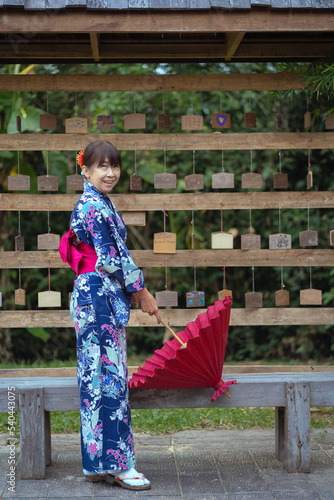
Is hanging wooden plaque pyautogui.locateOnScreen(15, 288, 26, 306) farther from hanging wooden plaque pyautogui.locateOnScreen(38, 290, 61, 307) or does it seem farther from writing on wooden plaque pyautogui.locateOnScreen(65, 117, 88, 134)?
writing on wooden plaque pyautogui.locateOnScreen(65, 117, 88, 134)

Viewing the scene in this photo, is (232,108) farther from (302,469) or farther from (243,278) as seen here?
(302,469)

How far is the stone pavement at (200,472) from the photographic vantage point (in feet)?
9.73

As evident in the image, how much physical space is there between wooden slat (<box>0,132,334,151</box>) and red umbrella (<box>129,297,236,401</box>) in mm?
1626

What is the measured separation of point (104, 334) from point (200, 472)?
0.94 m

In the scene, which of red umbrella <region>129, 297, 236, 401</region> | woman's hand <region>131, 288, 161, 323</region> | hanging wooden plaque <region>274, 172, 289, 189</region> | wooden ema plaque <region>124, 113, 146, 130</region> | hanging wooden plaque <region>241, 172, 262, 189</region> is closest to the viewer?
red umbrella <region>129, 297, 236, 401</region>

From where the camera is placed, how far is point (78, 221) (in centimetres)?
305

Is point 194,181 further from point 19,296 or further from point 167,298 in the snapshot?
point 19,296

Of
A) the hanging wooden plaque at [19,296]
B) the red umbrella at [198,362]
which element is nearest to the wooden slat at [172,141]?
the hanging wooden plaque at [19,296]

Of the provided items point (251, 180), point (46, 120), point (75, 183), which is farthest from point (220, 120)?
point (46, 120)

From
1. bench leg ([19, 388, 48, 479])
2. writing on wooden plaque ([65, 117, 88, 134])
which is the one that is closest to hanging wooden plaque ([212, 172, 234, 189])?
writing on wooden plaque ([65, 117, 88, 134])

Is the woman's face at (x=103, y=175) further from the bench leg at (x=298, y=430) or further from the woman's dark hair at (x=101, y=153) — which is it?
the bench leg at (x=298, y=430)

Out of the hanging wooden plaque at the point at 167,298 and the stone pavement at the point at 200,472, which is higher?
the hanging wooden plaque at the point at 167,298

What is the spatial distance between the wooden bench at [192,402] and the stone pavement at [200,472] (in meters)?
0.12

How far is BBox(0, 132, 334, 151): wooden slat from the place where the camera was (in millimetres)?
4441
